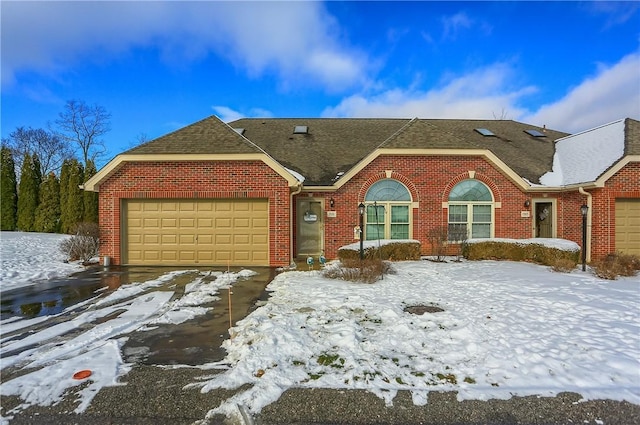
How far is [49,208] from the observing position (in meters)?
22.1

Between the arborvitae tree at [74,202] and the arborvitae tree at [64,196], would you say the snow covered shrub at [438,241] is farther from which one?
the arborvitae tree at [64,196]

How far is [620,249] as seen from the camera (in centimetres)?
1153

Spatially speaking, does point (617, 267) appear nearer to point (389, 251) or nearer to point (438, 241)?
point (438, 241)

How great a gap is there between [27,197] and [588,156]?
3203 cm

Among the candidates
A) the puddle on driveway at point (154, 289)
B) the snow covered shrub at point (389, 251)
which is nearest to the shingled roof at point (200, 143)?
the puddle on driveway at point (154, 289)

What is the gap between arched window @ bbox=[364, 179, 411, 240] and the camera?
12641mm

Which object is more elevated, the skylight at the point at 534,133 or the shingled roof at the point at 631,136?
the skylight at the point at 534,133

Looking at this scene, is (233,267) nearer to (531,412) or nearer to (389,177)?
(389,177)

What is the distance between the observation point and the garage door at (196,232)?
11.4 metres

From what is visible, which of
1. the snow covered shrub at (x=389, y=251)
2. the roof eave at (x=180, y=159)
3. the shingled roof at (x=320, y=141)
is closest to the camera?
the snow covered shrub at (x=389, y=251)

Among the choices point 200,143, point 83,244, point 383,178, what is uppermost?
point 200,143

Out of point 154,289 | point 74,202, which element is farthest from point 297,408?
point 74,202

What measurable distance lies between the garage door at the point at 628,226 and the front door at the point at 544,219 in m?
1.99

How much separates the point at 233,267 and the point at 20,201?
68.8 ft
